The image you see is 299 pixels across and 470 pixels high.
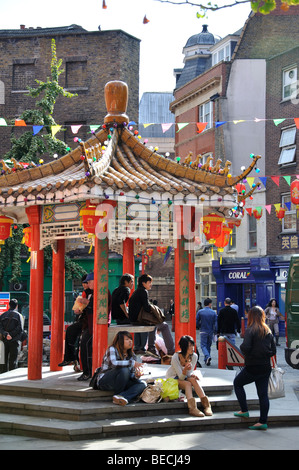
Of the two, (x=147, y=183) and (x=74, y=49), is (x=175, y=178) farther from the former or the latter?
(x=74, y=49)

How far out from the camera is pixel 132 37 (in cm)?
3381

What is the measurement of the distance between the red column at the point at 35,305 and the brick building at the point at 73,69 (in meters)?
22.4

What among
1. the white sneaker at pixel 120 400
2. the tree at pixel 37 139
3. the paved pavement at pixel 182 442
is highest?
the tree at pixel 37 139

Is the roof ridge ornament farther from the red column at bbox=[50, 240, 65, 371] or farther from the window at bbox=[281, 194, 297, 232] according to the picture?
the window at bbox=[281, 194, 297, 232]

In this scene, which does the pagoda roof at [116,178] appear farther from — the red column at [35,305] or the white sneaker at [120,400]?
the white sneaker at [120,400]

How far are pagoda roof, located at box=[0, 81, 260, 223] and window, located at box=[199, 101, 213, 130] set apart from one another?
25114 mm

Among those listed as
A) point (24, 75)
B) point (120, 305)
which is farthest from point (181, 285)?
point (24, 75)

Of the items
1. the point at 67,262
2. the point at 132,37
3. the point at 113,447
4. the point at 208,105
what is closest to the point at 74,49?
the point at 132,37

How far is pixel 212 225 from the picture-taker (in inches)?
453

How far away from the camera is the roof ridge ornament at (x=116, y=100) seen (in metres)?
11.4

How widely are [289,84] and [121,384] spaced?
2524 centimetres

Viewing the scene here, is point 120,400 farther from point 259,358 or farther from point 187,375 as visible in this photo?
point 259,358

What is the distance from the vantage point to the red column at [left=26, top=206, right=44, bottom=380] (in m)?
10.9

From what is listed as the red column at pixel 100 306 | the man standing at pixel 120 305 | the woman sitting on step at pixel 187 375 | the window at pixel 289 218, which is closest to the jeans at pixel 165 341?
the man standing at pixel 120 305
